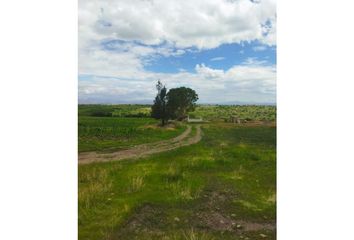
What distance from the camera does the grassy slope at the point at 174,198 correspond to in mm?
2975

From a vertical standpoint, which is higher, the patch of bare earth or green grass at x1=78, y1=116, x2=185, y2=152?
green grass at x1=78, y1=116, x2=185, y2=152

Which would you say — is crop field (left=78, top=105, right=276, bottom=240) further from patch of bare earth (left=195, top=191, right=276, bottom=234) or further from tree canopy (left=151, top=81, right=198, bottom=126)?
tree canopy (left=151, top=81, right=198, bottom=126)

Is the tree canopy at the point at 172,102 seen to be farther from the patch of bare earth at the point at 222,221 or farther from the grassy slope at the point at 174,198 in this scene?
the patch of bare earth at the point at 222,221

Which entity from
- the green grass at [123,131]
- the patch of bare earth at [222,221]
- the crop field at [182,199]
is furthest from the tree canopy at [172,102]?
the patch of bare earth at [222,221]

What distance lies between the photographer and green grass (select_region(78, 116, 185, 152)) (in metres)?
10.4

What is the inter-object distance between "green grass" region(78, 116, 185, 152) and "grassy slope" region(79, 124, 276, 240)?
460cm

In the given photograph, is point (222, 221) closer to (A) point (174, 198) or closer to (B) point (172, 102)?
(A) point (174, 198)

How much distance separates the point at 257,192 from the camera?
399 centimetres

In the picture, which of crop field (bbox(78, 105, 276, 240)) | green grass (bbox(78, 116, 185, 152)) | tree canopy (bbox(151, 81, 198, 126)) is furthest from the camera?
green grass (bbox(78, 116, 185, 152))

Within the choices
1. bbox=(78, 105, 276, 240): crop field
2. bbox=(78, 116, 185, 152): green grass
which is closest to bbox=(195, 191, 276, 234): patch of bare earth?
bbox=(78, 105, 276, 240): crop field

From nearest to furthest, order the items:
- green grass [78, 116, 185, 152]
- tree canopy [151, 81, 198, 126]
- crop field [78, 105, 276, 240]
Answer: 1. crop field [78, 105, 276, 240]
2. tree canopy [151, 81, 198, 126]
3. green grass [78, 116, 185, 152]

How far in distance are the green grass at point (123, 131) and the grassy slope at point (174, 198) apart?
181 inches
